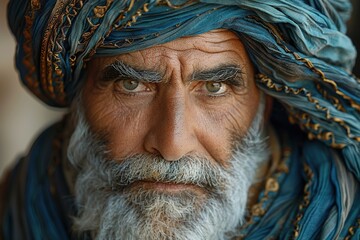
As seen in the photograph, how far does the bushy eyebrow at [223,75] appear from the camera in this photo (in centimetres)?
191

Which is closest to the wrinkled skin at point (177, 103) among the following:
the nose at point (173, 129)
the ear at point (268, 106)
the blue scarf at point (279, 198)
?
the nose at point (173, 129)

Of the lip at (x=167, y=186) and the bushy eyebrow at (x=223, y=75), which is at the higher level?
the bushy eyebrow at (x=223, y=75)

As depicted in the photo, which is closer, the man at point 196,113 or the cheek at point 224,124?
the man at point 196,113

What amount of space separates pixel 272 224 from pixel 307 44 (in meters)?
0.56

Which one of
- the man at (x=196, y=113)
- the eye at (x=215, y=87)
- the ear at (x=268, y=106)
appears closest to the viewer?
the man at (x=196, y=113)

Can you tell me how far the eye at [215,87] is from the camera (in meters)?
1.97

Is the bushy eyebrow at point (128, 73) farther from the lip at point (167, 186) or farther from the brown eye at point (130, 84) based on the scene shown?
the lip at point (167, 186)

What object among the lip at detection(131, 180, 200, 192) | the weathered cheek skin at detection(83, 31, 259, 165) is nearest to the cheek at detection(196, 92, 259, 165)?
the weathered cheek skin at detection(83, 31, 259, 165)

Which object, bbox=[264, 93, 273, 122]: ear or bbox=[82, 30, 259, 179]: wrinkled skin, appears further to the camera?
bbox=[264, 93, 273, 122]: ear

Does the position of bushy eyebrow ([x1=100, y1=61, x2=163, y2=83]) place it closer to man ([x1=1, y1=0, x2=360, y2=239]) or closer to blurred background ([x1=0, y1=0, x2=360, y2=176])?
man ([x1=1, y1=0, x2=360, y2=239])

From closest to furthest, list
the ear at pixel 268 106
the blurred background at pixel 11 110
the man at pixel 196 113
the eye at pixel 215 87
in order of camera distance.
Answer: the man at pixel 196 113 < the eye at pixel 215 87 < the ear at pixel 268 106 < the blurred background at pixel 11 110

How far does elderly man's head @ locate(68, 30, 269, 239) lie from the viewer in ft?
6.26

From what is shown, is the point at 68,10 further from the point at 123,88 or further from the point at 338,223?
the point at 338,223

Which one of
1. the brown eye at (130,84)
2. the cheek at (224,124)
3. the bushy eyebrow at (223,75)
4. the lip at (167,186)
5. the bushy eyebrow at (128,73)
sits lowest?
the lip at (167,186)
